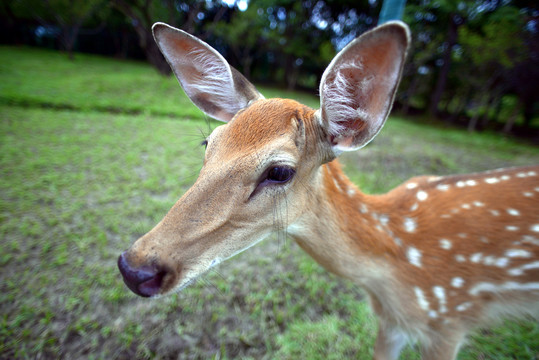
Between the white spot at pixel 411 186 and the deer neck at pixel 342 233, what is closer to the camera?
the deer neck at pixel 342 233

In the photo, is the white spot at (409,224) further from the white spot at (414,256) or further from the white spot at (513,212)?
the white spot at (513,212)

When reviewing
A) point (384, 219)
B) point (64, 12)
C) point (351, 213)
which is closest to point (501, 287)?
point (384, 219)

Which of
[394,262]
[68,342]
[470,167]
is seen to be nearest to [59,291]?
[68,342]

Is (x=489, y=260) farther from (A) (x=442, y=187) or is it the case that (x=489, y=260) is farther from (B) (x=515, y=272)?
(A) (x=442, y=187)

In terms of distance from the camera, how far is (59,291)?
1979 mm

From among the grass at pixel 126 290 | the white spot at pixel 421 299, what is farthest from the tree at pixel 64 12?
the white spot at pixel 421 299

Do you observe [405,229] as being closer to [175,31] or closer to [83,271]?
[175,31]

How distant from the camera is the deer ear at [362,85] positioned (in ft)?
2.86

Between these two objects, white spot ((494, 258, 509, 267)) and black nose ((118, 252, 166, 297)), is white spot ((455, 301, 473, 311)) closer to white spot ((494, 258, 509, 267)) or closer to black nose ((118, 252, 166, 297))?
white spot ((494, 258, 509, 267))

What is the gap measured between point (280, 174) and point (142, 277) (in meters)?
0.66

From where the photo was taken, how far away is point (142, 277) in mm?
880

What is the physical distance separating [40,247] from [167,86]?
7.88 m

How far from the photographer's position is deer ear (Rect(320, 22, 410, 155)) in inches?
34.4

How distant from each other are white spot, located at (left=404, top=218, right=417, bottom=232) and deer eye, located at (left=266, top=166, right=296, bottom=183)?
3.15 ft
